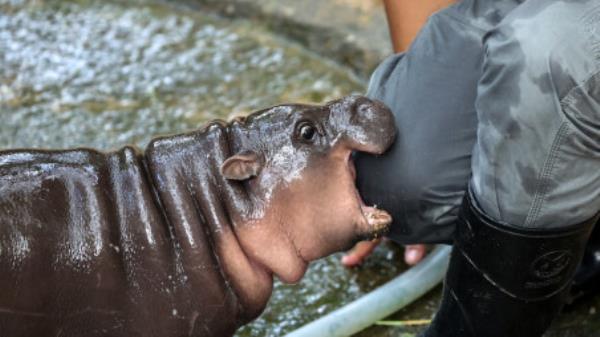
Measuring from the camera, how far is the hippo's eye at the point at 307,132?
97.7 inches

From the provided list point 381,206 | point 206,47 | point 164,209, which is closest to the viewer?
point 164,209

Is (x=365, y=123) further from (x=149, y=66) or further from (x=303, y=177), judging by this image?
(x=149, y=66)

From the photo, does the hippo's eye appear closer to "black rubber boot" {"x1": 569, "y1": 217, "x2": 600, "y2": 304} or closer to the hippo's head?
the hippo's head

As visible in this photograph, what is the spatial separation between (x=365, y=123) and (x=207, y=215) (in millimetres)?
495

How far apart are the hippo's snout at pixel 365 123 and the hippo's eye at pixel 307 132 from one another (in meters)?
0.07

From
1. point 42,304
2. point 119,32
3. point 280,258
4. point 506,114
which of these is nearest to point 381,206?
point 280,258

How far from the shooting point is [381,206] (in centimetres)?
260

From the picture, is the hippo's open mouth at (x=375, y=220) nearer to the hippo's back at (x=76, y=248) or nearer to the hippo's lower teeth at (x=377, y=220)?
the hippo's lower teeth at (x=377, y=220)

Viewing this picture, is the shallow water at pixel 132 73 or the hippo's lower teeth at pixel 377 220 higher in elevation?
the hippo's lower teeth at pixel 377 220

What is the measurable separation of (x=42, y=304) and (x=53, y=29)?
3015 millimetres

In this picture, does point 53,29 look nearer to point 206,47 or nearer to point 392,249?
point 206,47

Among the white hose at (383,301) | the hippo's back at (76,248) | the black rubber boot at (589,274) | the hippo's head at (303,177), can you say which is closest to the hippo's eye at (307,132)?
the hippo's head at (303,177)

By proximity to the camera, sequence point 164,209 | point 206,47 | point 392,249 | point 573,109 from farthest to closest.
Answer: point 206,47, point 392,249, point 164,209, point 573,109

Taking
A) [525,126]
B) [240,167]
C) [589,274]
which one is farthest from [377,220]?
[589,274]
